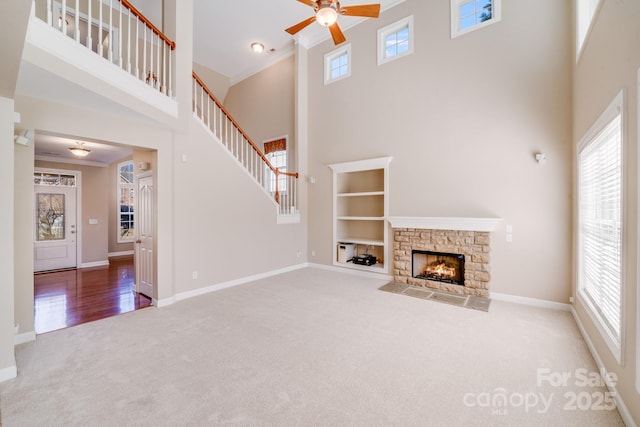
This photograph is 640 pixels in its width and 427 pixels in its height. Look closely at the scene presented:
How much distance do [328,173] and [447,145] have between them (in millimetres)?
2685

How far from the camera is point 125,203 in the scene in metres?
8.62

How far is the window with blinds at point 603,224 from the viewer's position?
214 centimetres

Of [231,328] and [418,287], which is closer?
[231,328]

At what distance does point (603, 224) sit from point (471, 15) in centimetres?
408

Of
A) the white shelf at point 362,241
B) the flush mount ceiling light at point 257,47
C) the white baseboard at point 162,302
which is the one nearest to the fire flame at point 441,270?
the white shelf at point 362,241

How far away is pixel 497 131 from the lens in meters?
4.29

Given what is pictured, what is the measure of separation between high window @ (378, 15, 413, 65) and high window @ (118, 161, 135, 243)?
798 cm

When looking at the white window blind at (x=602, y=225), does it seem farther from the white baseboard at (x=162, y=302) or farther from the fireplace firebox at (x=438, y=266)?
the white baseboard at (x=162, y=302)

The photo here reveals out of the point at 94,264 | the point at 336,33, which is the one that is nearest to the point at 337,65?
the point at 336,33

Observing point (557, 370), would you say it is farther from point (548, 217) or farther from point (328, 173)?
point (328, 173)

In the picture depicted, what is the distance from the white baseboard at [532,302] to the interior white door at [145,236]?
5484mm

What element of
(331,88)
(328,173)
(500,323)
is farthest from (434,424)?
(331,88)

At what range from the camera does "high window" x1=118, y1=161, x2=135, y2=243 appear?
27.8ft

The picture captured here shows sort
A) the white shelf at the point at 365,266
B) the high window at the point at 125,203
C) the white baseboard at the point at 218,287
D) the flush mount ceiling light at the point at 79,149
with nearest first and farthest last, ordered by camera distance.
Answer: the white baseboard at the point at 218,287 → the white shelf at the point at 365,266 → the flush mount ceiling light at the point at 79,149 → the high window at the point at 125,203
